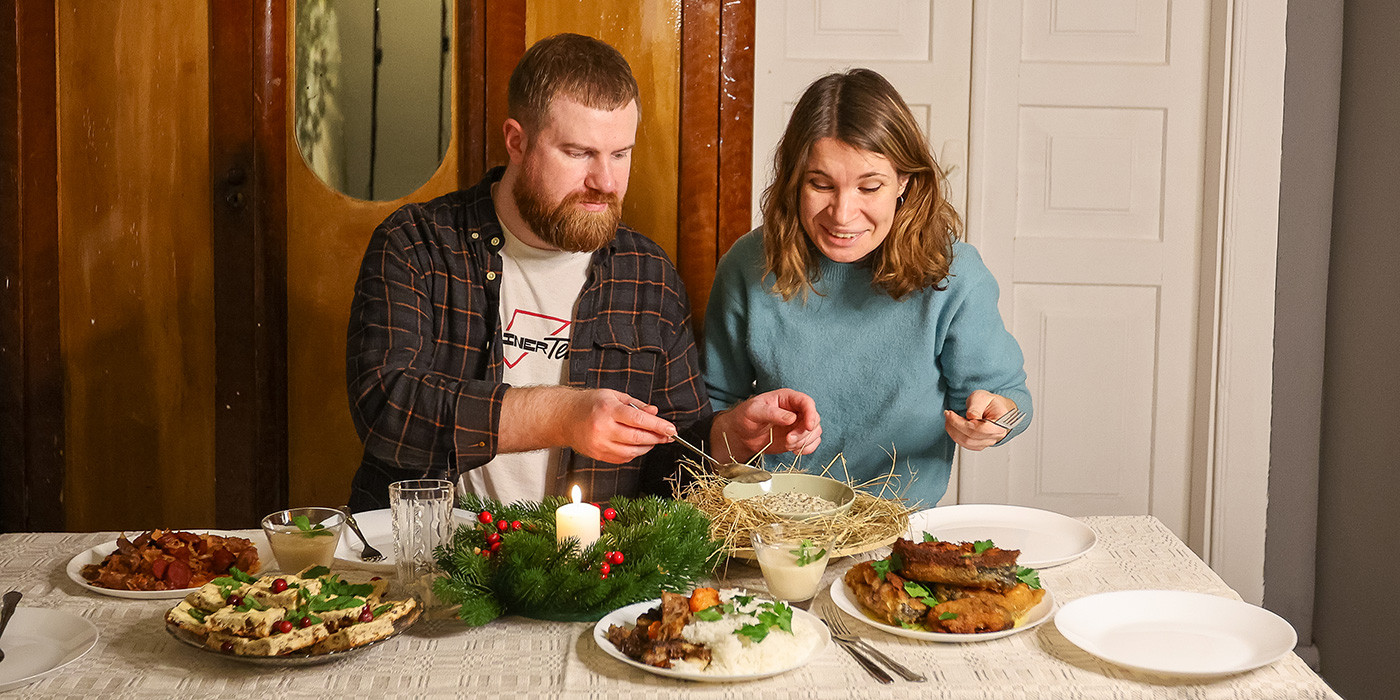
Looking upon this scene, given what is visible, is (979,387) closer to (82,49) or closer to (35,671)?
(35,671)

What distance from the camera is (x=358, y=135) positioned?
2.86 meters

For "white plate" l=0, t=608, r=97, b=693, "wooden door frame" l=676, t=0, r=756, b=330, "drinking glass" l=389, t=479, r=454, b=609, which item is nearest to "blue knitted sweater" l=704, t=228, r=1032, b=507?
"wooden door frame" l=676, t=0, r=756, b=330

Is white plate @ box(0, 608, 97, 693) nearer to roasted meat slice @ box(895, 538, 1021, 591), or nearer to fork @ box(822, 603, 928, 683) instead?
fork @ box(822, 603, 928, 683)

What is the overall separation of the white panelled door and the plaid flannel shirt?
1166mm

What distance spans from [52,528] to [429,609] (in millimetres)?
2180

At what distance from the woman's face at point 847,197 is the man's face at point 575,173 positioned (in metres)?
0.38

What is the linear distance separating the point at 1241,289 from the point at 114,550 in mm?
2814

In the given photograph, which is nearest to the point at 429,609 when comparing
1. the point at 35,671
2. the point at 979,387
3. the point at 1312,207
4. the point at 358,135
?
the point at 35,671

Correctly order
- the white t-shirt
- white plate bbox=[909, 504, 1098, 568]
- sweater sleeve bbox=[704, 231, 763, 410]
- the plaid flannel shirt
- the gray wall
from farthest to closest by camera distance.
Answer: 1. the gray wall
2. sweater sleeve bbox=[704, 231, 763, 410]
3. the white t-shirt
4. the plaid flannel shirt
5. white plate bbox=[909, 504, 1098, 568]

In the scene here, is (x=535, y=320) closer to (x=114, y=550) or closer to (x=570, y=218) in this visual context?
(x=570, y=218)

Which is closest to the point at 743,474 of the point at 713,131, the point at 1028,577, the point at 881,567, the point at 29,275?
the point at 881,567

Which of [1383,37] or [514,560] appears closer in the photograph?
[514,560]

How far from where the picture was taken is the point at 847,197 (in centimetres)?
205

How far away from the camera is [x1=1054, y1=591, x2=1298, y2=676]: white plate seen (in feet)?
4.06
